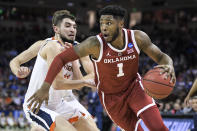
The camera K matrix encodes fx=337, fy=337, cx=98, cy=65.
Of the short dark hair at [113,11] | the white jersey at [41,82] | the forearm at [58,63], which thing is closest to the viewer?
the forearm at [58,63]

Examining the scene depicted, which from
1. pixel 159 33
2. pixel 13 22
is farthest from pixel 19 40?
pixel 159 33

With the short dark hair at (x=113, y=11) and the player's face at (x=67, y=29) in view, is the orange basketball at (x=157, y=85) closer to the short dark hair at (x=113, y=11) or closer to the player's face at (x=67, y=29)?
the short dark hair at (x=113, y=11)

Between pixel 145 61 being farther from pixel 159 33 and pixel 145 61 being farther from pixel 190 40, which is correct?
pixel 159 33

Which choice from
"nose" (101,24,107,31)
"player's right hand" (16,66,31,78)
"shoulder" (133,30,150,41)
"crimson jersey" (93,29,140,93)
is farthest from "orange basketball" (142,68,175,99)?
"player's right hand" (16,66,31,78)

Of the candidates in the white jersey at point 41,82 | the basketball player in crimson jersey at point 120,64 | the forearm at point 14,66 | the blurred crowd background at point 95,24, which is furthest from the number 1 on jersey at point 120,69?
the blurred crowd background at point 95,24

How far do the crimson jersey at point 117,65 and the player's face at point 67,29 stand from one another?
66cm

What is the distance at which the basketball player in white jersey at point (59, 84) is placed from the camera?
4.00 m

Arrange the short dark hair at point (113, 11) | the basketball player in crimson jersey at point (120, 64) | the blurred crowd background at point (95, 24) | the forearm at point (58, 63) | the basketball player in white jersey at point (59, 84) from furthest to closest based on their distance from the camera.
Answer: the blurred crowd background at point (95, 24), the basketball player in white jersey at point (59, 84), the short dark hair at point (113, 11), the basketball player in crimson jersey at point (120, 64), the forearm at point (58, 63)

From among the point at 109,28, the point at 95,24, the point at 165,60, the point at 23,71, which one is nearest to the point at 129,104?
the point at 165,60

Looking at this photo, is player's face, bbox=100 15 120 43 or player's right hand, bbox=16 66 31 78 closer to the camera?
player's face, bbox=100 15 120 43

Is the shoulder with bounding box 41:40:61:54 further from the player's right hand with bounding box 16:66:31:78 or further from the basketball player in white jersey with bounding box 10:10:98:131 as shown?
the player's right hand with bounding box 16:66:31:78

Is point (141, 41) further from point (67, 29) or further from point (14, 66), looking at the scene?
point (14, 66)

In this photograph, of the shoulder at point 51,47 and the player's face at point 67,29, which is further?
the player's face at point 67,29

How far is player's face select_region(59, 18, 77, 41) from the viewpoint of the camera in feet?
14.2
